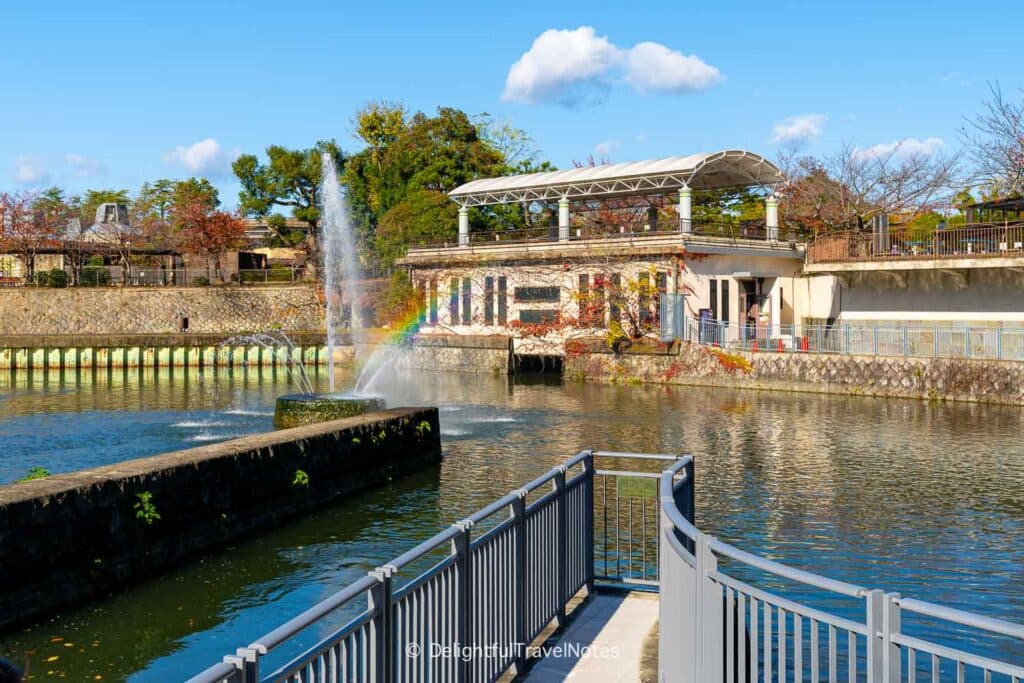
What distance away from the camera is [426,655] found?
524 cm

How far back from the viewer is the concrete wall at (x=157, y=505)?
8.75m

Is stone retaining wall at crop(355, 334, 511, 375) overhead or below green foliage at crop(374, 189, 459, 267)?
below

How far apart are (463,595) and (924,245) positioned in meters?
33.2

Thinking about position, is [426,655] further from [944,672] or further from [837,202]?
[837,202]

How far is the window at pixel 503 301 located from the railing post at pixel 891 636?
38.4 m

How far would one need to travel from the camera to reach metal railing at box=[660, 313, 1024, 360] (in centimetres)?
2830

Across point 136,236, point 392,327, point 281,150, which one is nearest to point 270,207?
point 281,150

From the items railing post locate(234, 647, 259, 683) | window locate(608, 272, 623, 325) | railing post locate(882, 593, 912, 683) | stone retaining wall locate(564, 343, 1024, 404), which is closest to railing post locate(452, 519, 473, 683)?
railing post locate(234, 647, 259, 683)

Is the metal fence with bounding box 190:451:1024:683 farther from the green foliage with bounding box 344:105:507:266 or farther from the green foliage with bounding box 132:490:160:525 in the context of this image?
the green foliage with bounding box 344:105:507:266

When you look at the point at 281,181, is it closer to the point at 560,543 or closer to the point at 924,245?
the point at 924,245

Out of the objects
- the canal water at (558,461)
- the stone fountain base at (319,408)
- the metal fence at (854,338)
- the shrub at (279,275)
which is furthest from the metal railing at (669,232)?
the stone fountain base at (319,408)

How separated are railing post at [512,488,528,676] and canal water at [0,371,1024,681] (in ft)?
9.33

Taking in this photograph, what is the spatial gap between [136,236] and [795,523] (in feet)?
196

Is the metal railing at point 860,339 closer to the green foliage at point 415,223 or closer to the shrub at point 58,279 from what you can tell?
the green foliage at point 415,223
